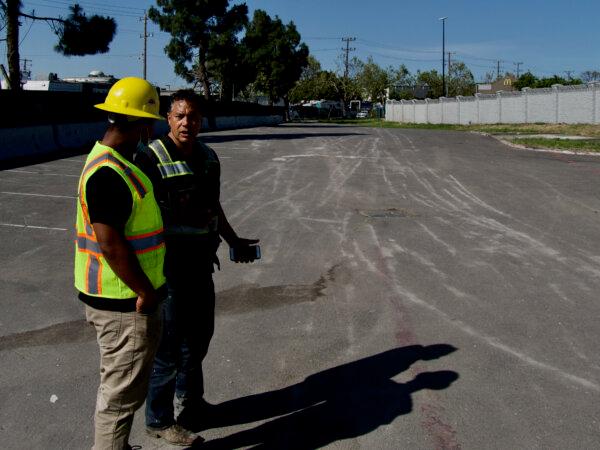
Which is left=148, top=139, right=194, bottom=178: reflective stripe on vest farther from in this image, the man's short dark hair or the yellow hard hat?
the yellow hard hat

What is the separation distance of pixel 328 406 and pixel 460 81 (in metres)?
115

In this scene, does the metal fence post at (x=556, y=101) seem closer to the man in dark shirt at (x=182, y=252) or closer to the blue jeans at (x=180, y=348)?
the man in dark shirt at (x=182, y=252)

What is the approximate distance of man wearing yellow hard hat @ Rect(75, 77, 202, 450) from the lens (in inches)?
103

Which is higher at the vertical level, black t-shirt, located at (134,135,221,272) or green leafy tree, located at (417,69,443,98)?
green leafy tree, located at (417,69,443,98)

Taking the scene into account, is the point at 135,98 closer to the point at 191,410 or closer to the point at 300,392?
the point at 191,410

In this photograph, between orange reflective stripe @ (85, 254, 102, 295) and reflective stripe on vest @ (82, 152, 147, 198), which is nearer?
reflective stripe on vest @ (82, 152, 147, 198)

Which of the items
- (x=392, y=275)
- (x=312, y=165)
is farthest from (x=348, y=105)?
(x=392, y=275)

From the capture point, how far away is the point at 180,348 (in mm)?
3498

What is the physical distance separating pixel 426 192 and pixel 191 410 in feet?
33.1

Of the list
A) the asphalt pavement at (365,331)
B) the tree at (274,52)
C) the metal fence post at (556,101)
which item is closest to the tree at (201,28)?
the tree at (274,52)

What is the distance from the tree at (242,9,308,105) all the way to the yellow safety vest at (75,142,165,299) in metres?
68.3

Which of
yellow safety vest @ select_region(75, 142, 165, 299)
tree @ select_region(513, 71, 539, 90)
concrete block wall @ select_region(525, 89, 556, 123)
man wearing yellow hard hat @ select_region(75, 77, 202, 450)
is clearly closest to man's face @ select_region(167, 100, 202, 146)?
man wearing yellow hard hat @ select_region(75, 77, 202, 450)

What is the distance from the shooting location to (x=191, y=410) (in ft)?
11.8

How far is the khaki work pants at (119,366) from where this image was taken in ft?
9.12
